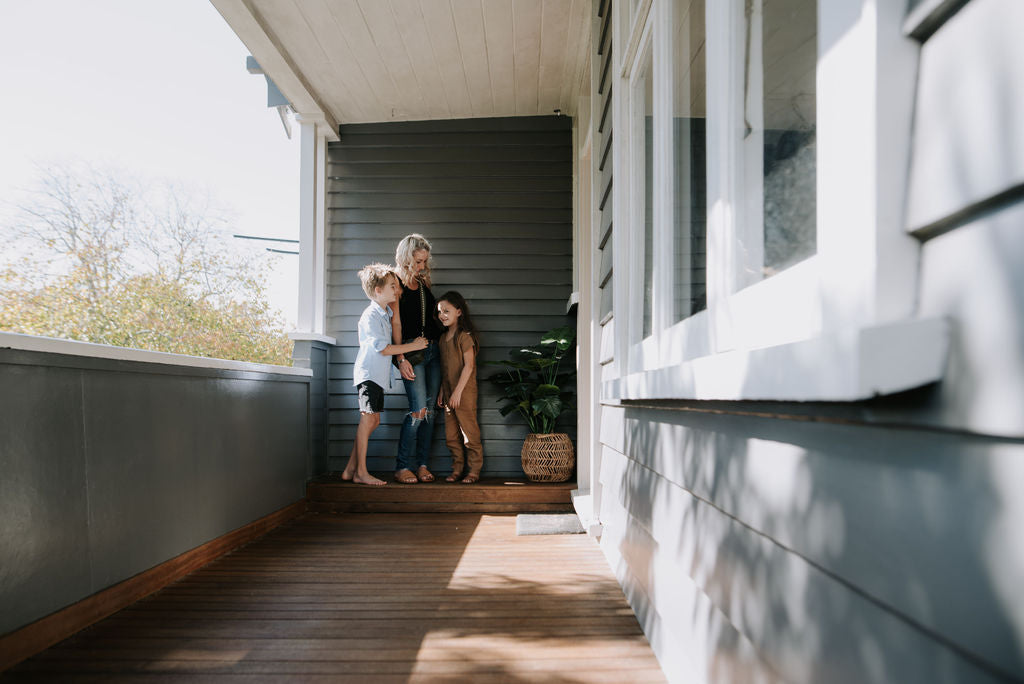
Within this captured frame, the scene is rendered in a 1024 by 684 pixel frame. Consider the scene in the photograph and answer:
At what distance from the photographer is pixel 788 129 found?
3.01ft

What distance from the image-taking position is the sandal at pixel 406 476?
14.1 ft

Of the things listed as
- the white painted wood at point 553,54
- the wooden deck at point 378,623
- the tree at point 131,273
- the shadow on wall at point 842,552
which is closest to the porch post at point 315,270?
the wooden deck at point 378,623

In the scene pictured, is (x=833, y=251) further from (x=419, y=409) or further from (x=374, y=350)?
(x=419, y=409)

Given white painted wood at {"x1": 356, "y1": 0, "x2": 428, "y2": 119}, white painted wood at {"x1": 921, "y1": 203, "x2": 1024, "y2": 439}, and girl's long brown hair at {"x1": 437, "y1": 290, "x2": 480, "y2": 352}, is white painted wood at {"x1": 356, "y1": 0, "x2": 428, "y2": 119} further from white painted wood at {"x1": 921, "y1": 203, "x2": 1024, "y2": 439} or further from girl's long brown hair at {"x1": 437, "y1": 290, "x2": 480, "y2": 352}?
white painted wood at {"x1": 921, "y1": 203, "x2": 1024, "y2": 439}

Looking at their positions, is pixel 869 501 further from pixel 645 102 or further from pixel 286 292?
pixel 286 292

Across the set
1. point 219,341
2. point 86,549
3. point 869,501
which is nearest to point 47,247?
point 219,341

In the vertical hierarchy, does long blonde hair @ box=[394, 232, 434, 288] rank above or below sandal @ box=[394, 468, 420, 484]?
above

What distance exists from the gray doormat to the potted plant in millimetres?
393

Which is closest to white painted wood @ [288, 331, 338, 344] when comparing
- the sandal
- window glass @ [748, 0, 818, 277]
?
the sandal

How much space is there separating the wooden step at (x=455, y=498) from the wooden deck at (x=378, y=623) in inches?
35.0

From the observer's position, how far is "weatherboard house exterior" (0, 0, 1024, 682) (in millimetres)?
482

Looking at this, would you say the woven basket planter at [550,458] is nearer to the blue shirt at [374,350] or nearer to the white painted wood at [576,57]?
the blue shirt at [374,350]

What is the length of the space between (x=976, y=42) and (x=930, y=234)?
0.16 metres

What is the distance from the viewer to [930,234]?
1.89 ft
